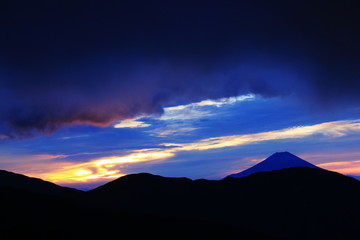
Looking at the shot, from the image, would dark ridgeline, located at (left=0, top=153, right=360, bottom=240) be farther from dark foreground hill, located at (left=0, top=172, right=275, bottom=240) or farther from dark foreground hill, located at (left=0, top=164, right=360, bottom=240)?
dark foreground hill, located at (left=0, top=172, right=275, bottom=240)

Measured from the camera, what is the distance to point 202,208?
152 meters

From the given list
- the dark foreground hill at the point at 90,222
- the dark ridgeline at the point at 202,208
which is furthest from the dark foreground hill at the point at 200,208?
the dark foreground hill at the point at 90,222

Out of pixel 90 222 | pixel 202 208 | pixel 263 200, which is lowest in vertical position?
pixel 90 222

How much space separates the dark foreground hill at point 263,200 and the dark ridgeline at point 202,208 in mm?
406

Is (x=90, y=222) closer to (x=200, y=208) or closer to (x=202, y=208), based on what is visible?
(x=200, y=208)

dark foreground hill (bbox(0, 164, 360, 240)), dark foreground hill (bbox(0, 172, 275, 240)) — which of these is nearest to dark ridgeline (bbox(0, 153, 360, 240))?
dark foreground hill (bbox(0, 164, 360, 240))

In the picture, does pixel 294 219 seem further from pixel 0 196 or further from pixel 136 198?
pixel 0 196

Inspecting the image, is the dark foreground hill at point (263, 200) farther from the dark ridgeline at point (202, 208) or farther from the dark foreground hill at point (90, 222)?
the dark foreground hill at point (90, 222)

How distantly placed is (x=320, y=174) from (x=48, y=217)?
142 meters

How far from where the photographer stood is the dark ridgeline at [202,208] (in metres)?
97.9

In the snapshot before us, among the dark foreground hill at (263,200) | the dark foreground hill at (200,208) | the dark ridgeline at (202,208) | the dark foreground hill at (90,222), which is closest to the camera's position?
the dark foreground hill at (90,222)

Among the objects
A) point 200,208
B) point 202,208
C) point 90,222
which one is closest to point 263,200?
point 202,208

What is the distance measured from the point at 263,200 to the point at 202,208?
3229cm

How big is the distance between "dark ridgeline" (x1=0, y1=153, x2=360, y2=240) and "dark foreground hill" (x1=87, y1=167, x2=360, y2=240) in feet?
1.33
